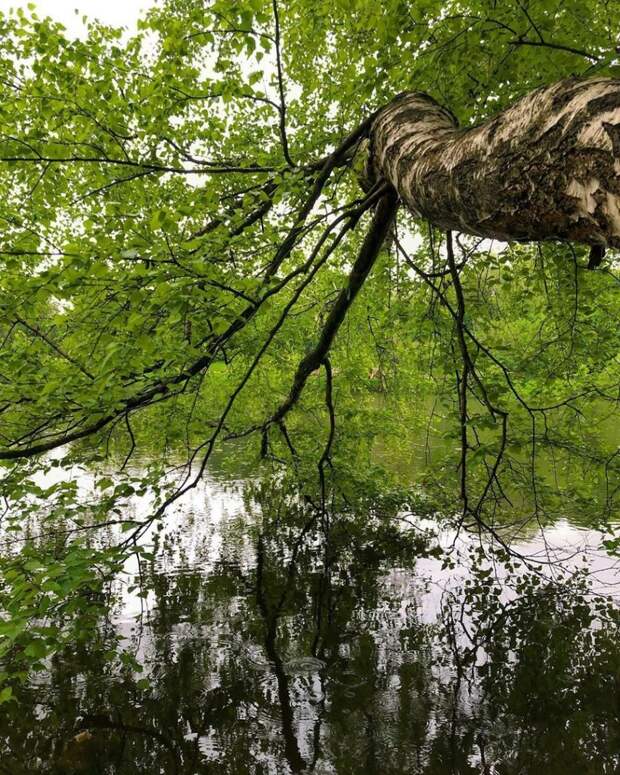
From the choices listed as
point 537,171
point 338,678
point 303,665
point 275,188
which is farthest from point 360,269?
point 303,665

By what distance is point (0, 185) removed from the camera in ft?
16.7

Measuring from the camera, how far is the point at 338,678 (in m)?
5.54

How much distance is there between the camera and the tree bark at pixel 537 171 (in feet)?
3.42

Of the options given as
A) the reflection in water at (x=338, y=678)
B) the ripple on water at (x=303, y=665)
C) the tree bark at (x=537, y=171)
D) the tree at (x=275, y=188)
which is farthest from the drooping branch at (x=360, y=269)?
the ripple on water at (x=303, y=665)

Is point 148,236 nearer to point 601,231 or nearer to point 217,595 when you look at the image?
point 601,231

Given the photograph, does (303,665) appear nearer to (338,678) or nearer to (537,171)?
(338,678)

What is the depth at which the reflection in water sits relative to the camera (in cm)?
462

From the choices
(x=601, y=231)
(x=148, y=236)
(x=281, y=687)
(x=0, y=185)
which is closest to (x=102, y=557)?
(x=148, y=236)

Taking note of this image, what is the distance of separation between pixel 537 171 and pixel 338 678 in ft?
18.8

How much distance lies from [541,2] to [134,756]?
6.44 metres

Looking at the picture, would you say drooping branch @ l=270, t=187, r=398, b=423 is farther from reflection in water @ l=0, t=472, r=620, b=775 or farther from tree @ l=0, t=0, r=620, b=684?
reflection in water @ l=0, t=472, r=620, b=775

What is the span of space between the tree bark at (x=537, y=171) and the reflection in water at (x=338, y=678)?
3.36m

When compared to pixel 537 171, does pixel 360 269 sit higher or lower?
higher

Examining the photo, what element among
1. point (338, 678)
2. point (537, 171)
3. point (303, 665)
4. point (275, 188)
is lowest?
point (338, 678)
